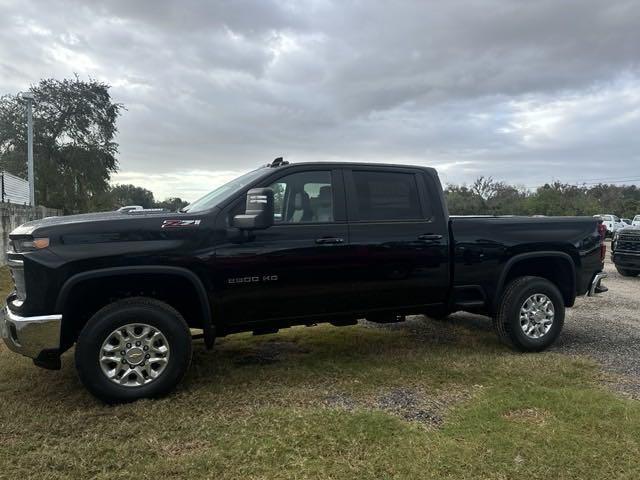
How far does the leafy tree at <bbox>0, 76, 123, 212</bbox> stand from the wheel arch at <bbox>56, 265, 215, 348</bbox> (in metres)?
34.8

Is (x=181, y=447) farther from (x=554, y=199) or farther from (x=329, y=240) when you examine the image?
(x=554, y=199)

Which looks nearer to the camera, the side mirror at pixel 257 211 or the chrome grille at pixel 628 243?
the side mirror at pixel 257 211

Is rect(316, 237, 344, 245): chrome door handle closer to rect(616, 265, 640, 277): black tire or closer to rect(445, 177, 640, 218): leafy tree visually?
rect(616, 265, 640, 277): black tire

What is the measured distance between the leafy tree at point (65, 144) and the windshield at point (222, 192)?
34.1 meters

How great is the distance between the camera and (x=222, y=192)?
15.9ft

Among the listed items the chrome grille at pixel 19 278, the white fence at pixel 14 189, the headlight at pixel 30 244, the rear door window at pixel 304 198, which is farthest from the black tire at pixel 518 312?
the white fence at pixel 14 189

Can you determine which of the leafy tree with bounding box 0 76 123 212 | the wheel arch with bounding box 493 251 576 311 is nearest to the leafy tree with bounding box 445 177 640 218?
the leafy tree with bounding box 0 76 123 212

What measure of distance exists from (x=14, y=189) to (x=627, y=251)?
64.2 feet

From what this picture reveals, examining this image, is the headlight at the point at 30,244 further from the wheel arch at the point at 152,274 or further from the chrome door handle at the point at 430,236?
the chrome door handle at the point at 430,236

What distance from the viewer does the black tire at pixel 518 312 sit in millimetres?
5484

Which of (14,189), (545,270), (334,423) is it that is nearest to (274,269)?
(334,423)

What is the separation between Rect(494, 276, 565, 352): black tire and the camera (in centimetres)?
548

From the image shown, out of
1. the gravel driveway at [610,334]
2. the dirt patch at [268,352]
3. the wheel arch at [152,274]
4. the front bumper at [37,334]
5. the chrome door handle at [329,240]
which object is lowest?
the gravel driveway at [610,334]

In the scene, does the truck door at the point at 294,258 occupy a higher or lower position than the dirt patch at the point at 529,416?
higher
